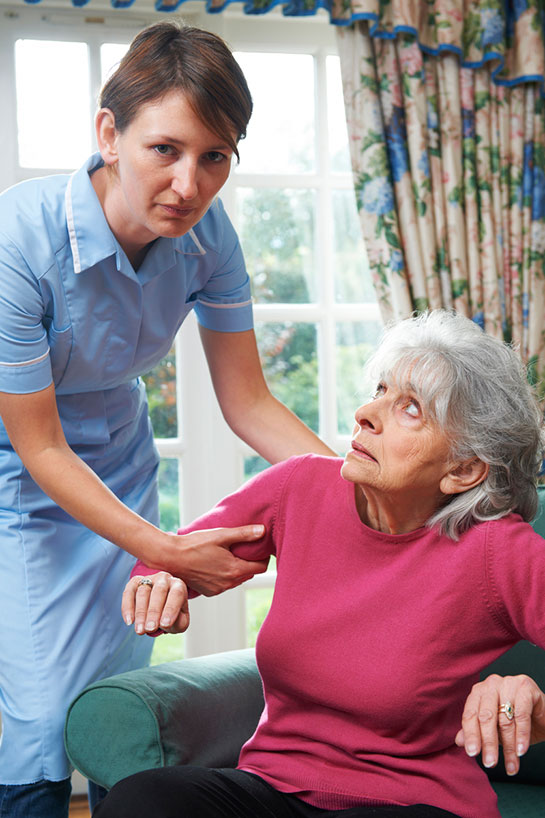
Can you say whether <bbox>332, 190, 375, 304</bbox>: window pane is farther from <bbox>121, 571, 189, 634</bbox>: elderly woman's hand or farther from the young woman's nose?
<bbox>121, 571, 189, 634</bbox>: elderly woman's hand

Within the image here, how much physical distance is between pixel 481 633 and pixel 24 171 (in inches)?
80.6

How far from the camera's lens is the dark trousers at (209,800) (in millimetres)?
1261

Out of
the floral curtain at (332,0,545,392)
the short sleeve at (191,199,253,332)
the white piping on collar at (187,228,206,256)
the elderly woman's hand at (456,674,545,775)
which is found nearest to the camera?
the elderly woman's hand at (456,674,545,775)

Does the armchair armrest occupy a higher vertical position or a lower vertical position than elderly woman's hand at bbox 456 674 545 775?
lower

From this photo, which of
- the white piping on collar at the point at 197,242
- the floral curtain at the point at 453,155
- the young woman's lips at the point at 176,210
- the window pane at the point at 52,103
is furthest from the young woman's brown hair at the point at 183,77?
the window pane at the point at 52,103

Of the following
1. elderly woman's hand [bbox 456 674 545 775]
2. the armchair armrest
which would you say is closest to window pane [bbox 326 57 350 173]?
the armchair armrest

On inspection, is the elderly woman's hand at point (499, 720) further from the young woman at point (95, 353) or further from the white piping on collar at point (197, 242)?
the white piping on collar at point (197, 242)

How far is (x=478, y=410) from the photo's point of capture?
144 centimetres

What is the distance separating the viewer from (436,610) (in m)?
1.40

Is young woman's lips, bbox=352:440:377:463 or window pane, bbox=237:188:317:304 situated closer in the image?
young woman's lips, bbox=352:440:377:463

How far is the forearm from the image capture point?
189cm

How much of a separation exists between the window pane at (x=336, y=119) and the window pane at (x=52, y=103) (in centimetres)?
79

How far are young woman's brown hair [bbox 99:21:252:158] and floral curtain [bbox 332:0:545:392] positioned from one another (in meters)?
1.26

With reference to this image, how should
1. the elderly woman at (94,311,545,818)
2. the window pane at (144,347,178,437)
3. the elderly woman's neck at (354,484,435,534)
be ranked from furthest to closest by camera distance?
the window pane at (144,347,178,437)
the elderly woman's neck at (354,484,435,534)
the elderly woman at (94,311,545,818)
